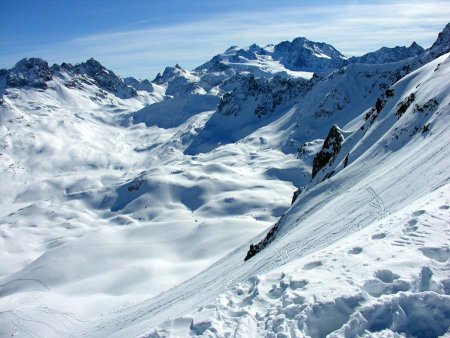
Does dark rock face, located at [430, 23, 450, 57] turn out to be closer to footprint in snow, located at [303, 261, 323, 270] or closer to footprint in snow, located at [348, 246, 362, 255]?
footprint in snow, located at [348, 246, 362, 255]

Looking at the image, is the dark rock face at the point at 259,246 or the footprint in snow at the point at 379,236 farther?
the dark rock face at the point at 259,246

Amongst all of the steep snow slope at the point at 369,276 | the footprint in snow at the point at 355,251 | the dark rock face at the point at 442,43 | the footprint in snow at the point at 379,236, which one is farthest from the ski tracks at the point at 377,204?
the dark rock face at the point at 442,43

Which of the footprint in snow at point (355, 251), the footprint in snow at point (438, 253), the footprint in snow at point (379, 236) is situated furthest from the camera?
the footprint in snow at point (379, 236)

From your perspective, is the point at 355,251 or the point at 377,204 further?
the point at 377,204

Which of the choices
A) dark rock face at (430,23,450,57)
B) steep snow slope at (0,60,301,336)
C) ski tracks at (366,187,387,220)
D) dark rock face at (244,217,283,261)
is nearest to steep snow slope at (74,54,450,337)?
ski tracks at (366,187,387,220)

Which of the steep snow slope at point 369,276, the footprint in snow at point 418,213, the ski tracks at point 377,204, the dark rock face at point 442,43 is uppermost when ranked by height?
the dark rock face at point 442,43

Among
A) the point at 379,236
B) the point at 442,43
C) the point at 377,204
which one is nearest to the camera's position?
the point at 379,236

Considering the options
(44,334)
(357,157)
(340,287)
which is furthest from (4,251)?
(340,287)

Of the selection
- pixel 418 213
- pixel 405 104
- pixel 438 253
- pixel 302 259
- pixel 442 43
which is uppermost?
pixel 442 43

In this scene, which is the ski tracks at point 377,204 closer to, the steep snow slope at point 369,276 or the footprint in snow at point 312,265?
the steep snow slope at point 369,276

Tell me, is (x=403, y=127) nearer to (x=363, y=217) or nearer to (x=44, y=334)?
(x=363, y=217)

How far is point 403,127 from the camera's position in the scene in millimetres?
40312

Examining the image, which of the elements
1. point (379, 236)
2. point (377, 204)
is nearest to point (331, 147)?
point (377, 204)

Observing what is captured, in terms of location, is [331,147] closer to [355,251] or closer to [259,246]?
[259,246]
